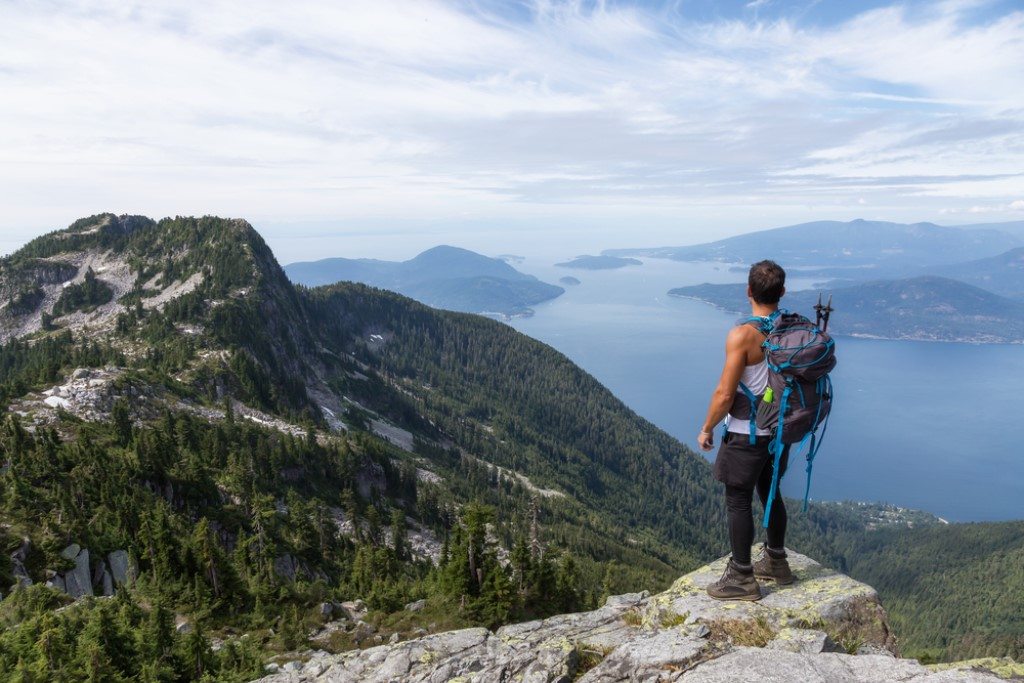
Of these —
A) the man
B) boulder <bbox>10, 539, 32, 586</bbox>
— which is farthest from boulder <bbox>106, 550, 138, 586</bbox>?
the man

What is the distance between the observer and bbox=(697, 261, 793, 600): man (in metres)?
9.14

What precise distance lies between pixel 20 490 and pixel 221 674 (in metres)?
24.0

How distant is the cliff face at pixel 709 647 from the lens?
8531 mm

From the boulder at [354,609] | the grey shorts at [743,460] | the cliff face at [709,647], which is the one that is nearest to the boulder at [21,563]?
the boulder at [354,609]

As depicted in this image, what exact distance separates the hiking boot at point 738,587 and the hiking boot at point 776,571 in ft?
1.67

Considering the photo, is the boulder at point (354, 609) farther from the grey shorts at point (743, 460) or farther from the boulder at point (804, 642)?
the grey shorts at point (743, 460)

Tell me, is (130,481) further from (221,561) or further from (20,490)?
(221,561)

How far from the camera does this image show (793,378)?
898 cm

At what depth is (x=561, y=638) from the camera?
12.0 metres

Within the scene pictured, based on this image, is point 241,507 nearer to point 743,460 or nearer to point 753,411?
point 743,460

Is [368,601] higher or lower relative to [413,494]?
higher

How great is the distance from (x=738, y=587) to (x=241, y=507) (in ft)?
157

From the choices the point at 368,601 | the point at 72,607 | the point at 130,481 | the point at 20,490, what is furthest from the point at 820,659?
the point at 130,481

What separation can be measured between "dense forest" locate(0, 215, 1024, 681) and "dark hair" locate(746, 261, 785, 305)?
1957 centimetres
